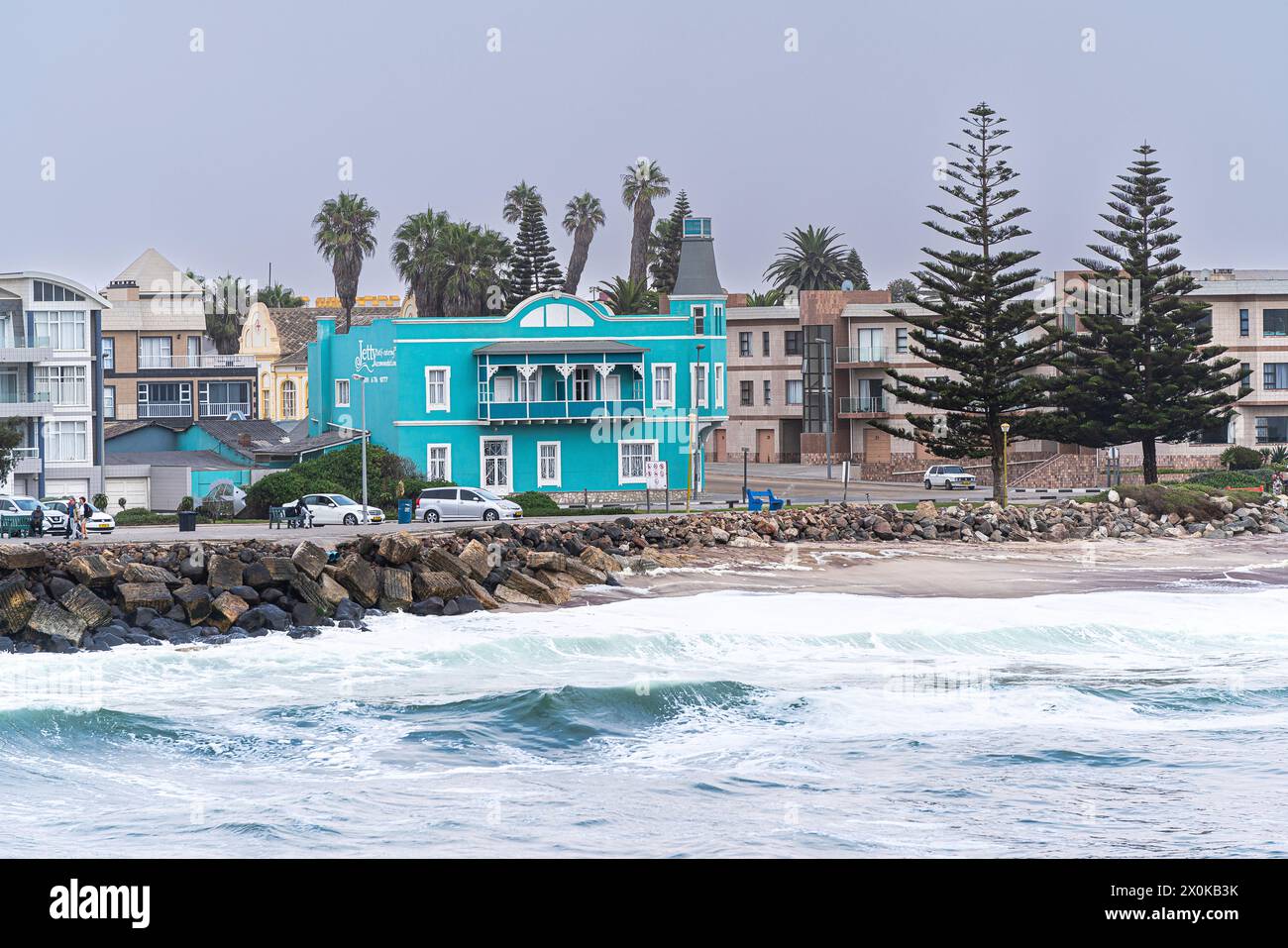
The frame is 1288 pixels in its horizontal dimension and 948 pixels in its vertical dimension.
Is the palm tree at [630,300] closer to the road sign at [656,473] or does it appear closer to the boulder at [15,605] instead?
the road sign at [656,473]

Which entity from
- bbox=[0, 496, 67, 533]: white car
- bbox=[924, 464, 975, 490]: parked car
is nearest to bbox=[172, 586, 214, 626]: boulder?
bbox=[0, 496, 67, 533]: white car

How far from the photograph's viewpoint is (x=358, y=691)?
74.2 feet

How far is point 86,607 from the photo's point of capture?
27750mm

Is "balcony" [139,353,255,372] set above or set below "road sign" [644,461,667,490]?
above

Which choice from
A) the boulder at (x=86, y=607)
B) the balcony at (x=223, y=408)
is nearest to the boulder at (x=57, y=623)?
the boulder at (x=86, y=607)

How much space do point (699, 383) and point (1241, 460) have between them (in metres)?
25.5

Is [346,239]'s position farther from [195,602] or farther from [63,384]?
[195,602]

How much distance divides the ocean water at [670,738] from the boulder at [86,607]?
181 cm

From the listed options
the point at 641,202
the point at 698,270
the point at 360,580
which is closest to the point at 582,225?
the point at 641,202

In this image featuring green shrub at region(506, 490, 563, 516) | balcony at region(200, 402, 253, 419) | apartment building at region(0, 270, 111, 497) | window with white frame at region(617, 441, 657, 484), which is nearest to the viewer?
green shrub at region(506, 490, 563, 516)

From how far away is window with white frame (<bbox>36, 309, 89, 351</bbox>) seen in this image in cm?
5838

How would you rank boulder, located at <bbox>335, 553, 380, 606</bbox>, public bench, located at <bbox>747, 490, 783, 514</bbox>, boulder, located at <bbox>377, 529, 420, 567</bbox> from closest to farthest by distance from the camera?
1. boulder, located at <bbox>335, 553, 380, 606</bbox>
2. boulder, located at <bbox>377, 529, 420, 567</bbox>
3. public bench, located at <bbox>747, 490, 783, 514</bbox>

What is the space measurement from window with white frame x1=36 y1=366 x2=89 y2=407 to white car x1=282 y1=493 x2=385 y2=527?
15.3m

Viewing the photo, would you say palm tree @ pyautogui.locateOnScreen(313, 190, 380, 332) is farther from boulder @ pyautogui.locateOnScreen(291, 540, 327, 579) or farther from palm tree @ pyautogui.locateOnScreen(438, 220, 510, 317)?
boulder @ pyautogui.locateOnScreen(291, 540, 327, 579)
